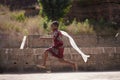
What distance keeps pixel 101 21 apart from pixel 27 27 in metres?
5.17

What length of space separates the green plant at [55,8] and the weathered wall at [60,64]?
353 inches

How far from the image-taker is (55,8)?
2616 cm

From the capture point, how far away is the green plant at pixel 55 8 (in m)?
25.7

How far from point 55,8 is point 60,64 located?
391 inches

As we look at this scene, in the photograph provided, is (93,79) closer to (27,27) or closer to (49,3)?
(27,27)

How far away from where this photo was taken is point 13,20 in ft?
87.4

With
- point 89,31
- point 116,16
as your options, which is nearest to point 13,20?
point 89,31

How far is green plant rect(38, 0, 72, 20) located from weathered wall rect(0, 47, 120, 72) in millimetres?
8973

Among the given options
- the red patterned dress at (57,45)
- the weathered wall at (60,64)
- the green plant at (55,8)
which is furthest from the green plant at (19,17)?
the red patterned dress at (57,45)

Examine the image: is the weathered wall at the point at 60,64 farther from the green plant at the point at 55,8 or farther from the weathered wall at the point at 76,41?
the green plant at the point at 55,8

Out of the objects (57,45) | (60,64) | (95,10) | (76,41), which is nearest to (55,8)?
(95,10)

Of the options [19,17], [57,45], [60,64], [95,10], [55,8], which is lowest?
[60,64]

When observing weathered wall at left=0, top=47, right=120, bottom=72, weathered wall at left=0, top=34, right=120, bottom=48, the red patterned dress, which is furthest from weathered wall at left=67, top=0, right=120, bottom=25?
the red patterned dress

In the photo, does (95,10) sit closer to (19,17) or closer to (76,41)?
(19,17)
